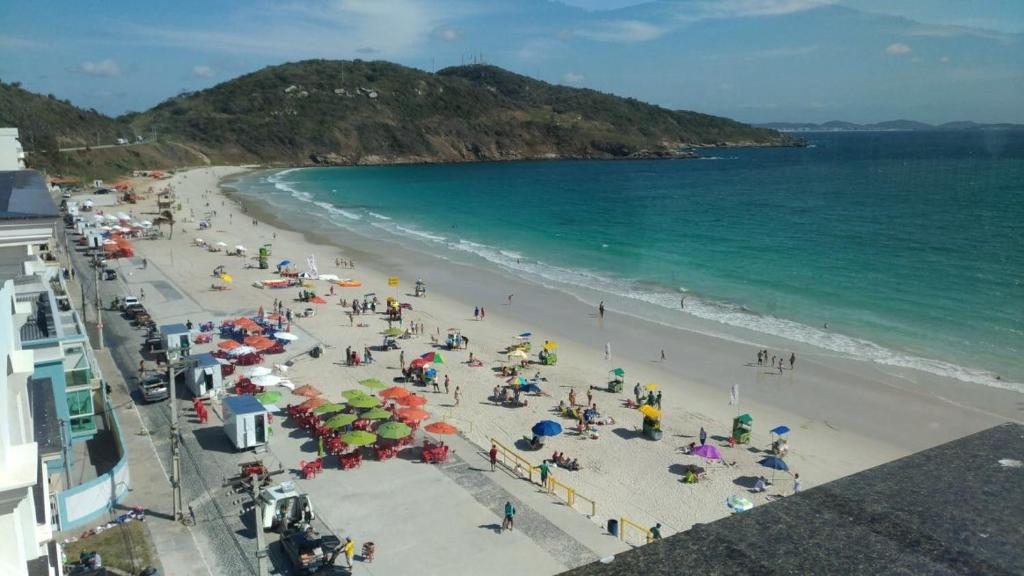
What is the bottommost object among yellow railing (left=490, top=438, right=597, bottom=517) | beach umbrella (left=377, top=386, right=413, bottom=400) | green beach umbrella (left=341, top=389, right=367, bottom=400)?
yellow railing (left=490, top=438, right=597, bottom=517)

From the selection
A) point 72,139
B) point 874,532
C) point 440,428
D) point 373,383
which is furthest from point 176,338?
point 72,139

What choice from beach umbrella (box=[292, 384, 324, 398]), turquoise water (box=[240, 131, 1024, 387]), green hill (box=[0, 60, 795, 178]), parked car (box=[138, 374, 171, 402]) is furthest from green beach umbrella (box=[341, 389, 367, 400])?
green hill (box=[0, 60, 795, 178])

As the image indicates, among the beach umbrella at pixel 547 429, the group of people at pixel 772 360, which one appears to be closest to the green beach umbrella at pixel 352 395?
the beach umbrella at pixel 547 429

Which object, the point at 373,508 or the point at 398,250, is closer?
the point at 373,508

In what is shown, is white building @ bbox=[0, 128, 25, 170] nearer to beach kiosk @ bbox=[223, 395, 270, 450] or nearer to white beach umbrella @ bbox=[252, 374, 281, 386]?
white beach umbrella @ bbox=[252, 374, 281, 386]

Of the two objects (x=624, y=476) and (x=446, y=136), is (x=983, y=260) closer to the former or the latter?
(x=624, y=476)

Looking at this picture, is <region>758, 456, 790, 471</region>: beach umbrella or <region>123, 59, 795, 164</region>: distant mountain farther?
<region>123, 59, 795, 164</region>: distant mountain

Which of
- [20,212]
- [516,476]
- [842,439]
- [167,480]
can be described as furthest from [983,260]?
[20,212]

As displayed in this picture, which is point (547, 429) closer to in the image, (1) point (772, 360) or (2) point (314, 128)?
(1) point (772, 360)
